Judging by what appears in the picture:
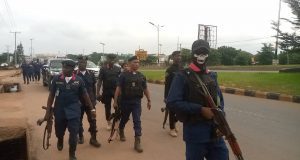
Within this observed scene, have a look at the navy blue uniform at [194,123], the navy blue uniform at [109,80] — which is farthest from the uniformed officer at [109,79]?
the navy blue uniform at [194,123]

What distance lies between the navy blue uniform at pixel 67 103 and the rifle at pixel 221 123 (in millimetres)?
3202

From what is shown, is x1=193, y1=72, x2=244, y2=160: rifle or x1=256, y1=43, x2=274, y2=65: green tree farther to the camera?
x1=256, y1=43, x2=274, y2=65: green tree

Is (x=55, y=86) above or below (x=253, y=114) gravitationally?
above

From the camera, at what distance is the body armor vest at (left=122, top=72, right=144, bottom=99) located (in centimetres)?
Result: 802

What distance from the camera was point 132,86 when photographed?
26.4 ft

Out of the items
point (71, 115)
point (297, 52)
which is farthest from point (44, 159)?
point (297, 52)

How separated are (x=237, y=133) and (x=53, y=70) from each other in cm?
1514

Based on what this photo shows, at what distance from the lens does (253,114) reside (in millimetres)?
12258

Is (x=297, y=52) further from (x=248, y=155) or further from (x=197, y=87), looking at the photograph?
(x=197, y=87)

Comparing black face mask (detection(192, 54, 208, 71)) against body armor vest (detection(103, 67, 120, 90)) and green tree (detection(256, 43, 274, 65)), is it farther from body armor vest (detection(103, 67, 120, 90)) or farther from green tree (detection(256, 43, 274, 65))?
green tree (detection(256, 43, 274, 65))

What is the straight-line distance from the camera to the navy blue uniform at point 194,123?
4262mm

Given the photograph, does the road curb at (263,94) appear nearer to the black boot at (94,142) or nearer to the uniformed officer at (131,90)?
the uniformed officer at (131,90)

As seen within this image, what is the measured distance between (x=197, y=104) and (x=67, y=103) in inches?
128

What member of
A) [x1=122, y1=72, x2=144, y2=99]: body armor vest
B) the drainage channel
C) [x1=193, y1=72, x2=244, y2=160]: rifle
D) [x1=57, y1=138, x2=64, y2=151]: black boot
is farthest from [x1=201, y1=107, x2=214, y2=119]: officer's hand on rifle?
the drainage channel
